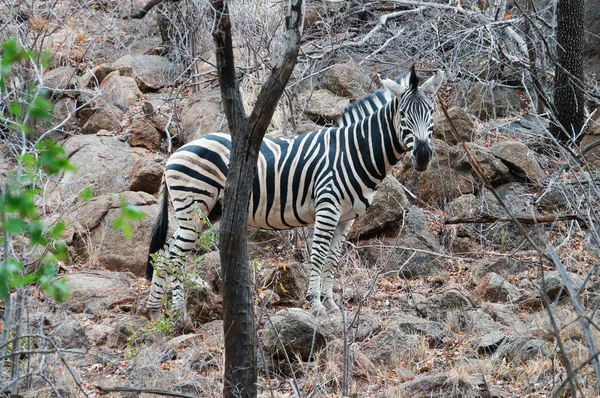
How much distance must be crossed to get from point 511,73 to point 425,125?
632 centimetres

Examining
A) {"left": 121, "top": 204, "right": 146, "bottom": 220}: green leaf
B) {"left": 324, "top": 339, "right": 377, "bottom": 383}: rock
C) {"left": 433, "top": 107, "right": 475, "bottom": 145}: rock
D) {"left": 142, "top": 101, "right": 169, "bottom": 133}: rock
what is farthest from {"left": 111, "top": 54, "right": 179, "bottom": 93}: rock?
{"left": 121, "top": 204, "right": 146, "bottom": 220}: green leaf

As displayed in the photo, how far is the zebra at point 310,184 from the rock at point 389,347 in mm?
1082

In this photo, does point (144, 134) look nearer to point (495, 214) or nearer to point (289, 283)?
point (289, 283)

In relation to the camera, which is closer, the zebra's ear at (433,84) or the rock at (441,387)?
the rock at (441,387)

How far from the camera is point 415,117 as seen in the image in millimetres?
8039

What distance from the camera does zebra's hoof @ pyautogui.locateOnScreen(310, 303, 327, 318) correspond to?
8.09 m

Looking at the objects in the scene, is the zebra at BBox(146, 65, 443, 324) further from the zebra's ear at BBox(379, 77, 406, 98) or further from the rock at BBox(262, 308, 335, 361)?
the rock at BBox(262, 308, 335, 361)

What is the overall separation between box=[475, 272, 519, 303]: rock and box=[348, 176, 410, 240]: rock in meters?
1.96

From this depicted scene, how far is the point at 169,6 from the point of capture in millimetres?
14852

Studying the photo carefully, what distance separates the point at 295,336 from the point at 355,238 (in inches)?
149

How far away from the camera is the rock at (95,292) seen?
8.88m

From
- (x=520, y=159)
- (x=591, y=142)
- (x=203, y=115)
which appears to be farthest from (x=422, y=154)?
(x=203, y=115)

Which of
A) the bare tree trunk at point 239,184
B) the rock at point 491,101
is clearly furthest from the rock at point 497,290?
the rock at point 491,101

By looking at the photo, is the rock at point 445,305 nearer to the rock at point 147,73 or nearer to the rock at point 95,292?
the rock at point 95,292
